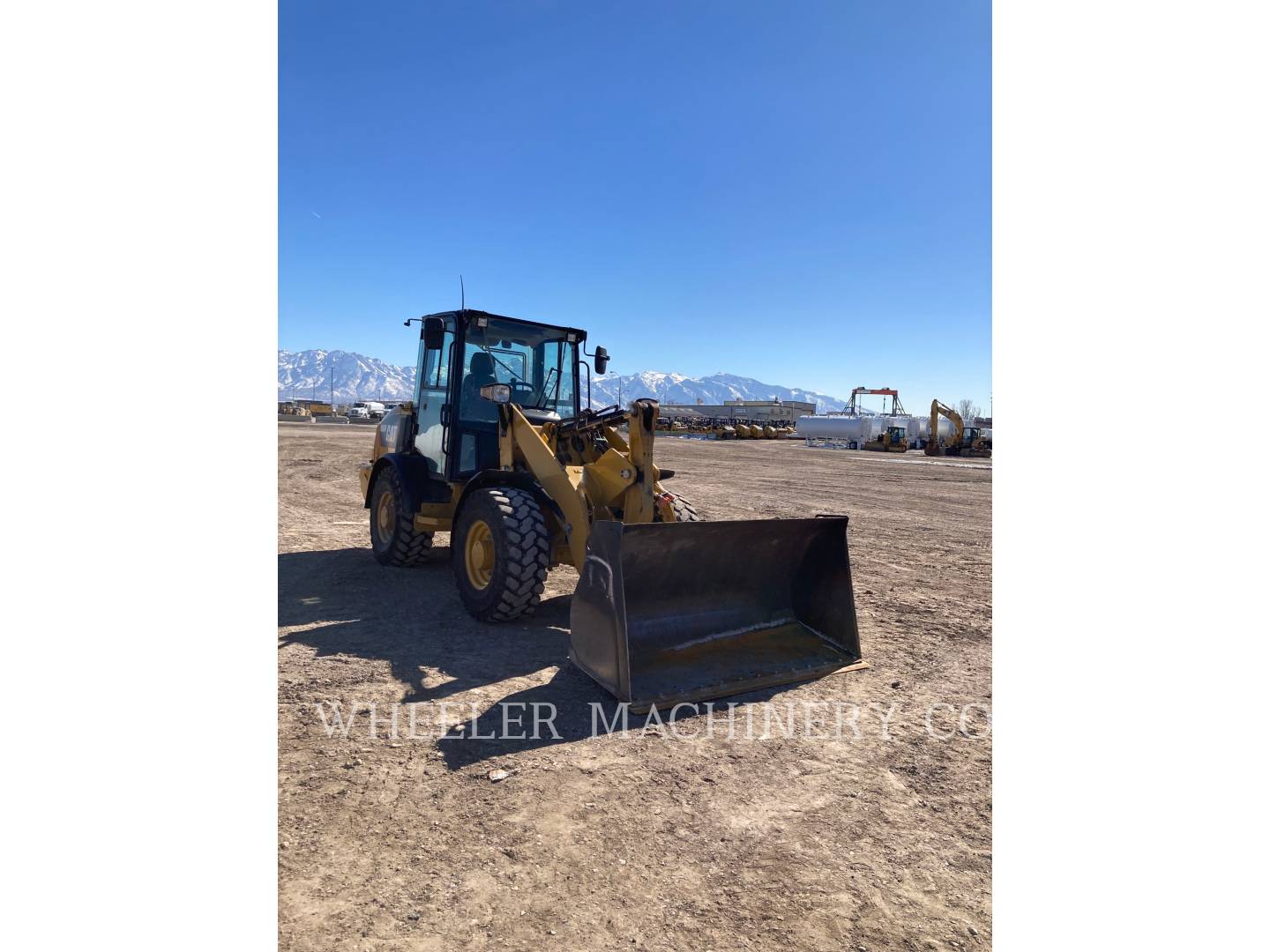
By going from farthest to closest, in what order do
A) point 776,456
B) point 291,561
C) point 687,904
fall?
point 776,456
point 291,561
point 687,904

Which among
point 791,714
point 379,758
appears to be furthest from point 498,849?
point 791,714

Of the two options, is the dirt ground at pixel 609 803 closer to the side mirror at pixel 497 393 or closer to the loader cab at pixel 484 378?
the loader cab at pixel 484 378

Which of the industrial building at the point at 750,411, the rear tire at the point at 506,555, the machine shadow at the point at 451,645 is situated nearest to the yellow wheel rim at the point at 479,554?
the rear tire at the point at 506,555

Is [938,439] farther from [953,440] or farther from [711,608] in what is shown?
[711,608]

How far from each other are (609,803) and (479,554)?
2631mm

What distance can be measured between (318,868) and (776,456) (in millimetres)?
28109

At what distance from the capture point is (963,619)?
539cm

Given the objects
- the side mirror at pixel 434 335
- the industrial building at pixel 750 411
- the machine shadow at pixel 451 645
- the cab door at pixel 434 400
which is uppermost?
the industrial building at pixel 750 411

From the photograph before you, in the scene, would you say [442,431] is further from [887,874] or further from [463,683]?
[887,874]

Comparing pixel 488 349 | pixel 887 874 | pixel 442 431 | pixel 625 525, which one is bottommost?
pixel 887 874

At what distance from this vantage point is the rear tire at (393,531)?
21.2 feet

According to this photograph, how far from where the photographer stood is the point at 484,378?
613 cm

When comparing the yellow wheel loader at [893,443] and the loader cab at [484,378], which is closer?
the loader cab at [484,378]

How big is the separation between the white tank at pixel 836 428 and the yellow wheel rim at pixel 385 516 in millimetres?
41640
